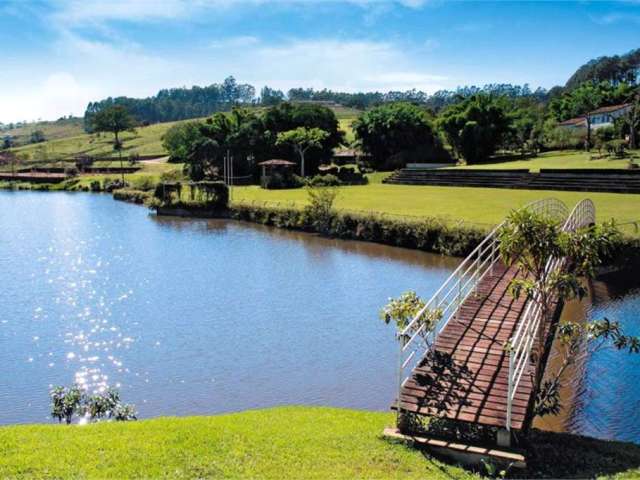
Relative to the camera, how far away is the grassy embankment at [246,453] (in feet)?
26.0

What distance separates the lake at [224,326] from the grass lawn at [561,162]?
21625 mm

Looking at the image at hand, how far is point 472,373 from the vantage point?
413 inches

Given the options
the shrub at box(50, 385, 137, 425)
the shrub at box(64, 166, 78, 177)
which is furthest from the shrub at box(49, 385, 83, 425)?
the shrub at box(64, 166, 78, 177)

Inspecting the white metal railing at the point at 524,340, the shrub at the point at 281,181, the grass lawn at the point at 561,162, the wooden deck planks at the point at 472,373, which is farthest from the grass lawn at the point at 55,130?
the white metal railing at the point at 524,340

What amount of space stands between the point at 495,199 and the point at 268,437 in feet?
99.1

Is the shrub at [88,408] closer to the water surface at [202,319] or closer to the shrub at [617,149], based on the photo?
the water surface at [202,319]

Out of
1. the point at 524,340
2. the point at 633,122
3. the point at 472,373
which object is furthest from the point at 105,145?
the point at 472,373

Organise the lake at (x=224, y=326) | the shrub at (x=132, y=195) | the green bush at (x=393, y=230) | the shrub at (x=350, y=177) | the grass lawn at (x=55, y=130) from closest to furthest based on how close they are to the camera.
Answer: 1. the lake at (x=224, y=326)
2. the green bush at (x=393, y=230)
3. the shrub at (x=132, y=195)
4. the shrub at (x=350, y=177)
5. the grass lawn at (x=55, y=130)

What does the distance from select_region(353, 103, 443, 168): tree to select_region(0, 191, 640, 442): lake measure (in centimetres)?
2965

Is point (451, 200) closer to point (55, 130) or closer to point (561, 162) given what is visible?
point (561, 162)

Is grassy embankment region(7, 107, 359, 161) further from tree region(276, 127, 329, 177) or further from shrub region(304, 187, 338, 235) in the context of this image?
shrub region(304, 187, 338, 235)

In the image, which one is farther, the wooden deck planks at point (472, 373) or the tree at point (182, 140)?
the tree at point (182, 140)

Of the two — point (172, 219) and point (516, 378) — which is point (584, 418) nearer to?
point (516, 378)

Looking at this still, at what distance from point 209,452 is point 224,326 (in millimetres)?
9188
